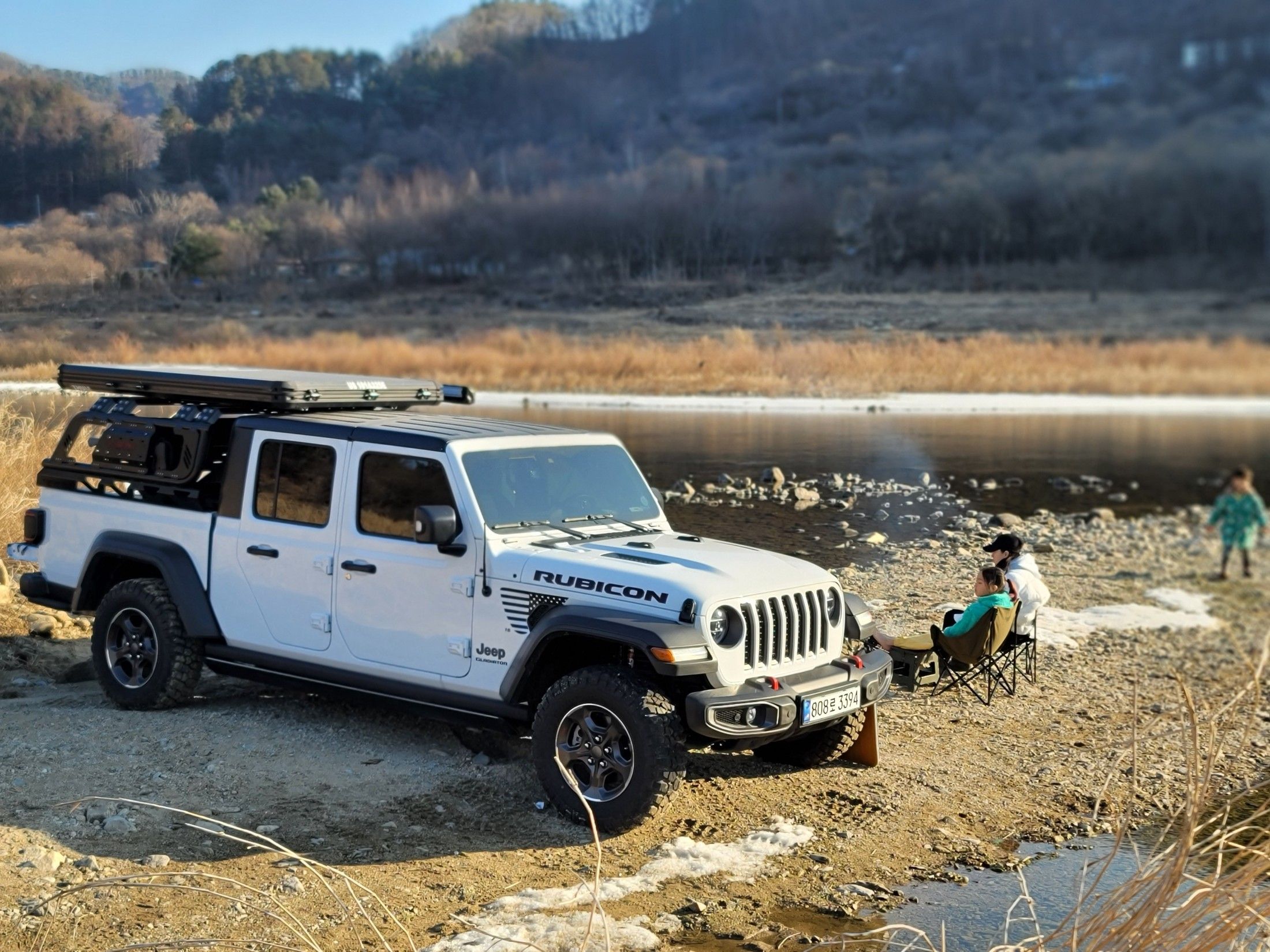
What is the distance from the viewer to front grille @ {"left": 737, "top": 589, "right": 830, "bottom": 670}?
677cm

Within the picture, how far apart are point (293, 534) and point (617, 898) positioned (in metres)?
3.18

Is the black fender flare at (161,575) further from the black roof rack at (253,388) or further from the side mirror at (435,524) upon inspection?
the side mirror at (435,524)

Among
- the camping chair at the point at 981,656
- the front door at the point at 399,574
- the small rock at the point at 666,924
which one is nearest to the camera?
the small rock at the point at 666,924

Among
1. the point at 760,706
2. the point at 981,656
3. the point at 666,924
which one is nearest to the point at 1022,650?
the point at 981,656

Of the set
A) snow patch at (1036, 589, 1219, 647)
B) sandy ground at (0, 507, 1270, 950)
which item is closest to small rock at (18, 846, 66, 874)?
sandy ground at (0, 507, 1270, 950)

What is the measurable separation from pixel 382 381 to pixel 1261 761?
21.5 feet

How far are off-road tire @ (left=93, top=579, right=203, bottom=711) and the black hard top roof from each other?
1.26 meters

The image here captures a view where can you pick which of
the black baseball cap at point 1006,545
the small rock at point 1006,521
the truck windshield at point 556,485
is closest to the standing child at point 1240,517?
the small rock at point 1006,521

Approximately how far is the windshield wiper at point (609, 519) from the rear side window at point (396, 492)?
852mm

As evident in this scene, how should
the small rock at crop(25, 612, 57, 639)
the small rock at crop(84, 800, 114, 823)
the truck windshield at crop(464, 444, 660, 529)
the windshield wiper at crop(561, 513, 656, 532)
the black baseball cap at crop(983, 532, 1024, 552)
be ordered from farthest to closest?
the small rock at crop(25, 612, 57, 639)
the black baseball cap at crop(983, 532, 1024, 552)
the windshield wiper at crop(561, 513, 656, 532)
the truck windshield at crop(464, 444, 660, 529)
the small rock at crop(84, 800, 114, 823)

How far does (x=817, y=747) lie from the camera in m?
7.89

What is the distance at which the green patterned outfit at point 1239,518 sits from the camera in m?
14.2

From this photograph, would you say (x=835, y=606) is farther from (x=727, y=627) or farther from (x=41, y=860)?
(x=41, y=860)

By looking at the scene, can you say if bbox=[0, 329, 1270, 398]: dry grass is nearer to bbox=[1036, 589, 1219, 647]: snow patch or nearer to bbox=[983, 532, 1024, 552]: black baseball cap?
bbox=[983, 532, 1024, 552]: black baseball cap
